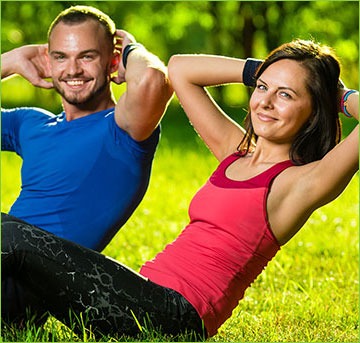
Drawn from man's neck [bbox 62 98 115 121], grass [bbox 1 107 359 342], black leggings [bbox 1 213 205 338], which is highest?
man's neck [bbox 62 98 115 121]

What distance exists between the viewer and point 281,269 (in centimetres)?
516

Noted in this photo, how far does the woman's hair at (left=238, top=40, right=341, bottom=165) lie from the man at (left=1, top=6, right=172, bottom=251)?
2.11 ft

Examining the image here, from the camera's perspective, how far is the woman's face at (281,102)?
326 centimetres

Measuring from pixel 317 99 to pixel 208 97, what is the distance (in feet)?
1.75

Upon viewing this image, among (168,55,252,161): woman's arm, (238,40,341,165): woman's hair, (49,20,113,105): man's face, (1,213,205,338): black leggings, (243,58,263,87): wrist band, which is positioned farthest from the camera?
(49,20,113,105): man's face

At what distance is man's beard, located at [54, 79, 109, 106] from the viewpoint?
3936mm

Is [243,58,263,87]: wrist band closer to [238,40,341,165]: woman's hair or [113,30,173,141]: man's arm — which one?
[238,40,341,165]: woman's hair

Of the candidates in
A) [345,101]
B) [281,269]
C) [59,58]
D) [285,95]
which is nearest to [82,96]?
[59,58]

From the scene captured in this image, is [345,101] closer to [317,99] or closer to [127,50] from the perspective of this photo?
[317,99]

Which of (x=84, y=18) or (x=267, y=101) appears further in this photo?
(x=84, y=18)

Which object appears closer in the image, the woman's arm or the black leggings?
the black leggings

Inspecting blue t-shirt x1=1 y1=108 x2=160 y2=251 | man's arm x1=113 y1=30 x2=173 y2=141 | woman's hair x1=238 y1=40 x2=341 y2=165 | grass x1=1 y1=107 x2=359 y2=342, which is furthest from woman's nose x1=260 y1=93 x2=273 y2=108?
grass x1=1 y1=107 x2=359 y2=342

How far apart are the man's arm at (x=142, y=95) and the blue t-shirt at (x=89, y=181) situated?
0.22ft

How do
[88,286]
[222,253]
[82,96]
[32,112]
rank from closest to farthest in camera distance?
1. [88,286]
2. [222,253]
3. [82,96]
4. [32,112]
